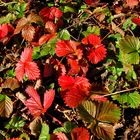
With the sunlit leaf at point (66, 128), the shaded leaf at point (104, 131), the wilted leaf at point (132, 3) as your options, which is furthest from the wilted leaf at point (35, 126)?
the wilted leaf at point (132, 3)

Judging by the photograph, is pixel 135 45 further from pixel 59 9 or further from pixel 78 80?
pixel 59 9

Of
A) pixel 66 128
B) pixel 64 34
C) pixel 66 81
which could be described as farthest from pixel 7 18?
pixel 66 128

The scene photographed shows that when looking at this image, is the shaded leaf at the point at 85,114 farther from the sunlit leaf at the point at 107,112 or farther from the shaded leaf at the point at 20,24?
the shaded leaf at the point at 20,24

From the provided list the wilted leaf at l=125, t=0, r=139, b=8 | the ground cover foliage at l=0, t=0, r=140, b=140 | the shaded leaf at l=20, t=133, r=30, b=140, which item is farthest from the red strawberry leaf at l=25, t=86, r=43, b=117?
the wilted leaf at l=125, t=0, r=139, b=8

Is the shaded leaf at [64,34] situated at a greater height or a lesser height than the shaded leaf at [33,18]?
lesser

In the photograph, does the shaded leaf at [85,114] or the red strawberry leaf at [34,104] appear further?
the red strawberry leaf at [34,104]

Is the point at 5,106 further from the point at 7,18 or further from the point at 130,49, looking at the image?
the point at 130,49

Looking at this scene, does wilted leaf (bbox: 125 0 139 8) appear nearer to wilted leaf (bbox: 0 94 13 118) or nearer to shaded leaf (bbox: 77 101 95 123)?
shaded leaf (bbox: 77 101 95 123)

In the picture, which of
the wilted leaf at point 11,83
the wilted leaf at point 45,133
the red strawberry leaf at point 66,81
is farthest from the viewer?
the wilted leaf at point 11,83
